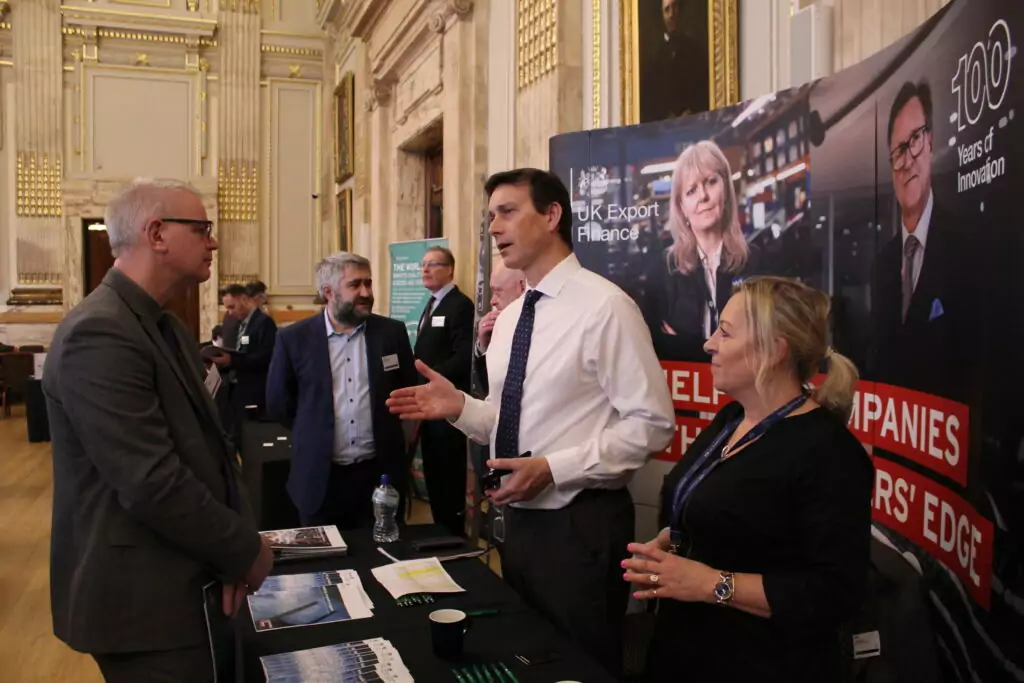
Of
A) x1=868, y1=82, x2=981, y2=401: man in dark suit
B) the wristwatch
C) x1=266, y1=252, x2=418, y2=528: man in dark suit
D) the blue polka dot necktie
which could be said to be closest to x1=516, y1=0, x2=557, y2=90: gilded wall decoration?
x1=266, y1=252, x2=418, y2=528: man in dark suit

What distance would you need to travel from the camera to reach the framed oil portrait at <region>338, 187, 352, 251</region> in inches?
419

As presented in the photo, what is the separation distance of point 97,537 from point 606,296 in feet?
4.14

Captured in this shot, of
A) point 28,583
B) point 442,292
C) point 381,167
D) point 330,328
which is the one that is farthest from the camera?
point 381,167

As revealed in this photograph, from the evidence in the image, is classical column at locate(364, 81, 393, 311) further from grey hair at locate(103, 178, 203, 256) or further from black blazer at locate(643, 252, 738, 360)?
grey hair at locate(103, 178, 203, 256)

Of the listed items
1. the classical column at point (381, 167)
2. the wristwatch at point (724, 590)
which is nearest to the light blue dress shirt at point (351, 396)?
the wristwatch at point (724, 590)

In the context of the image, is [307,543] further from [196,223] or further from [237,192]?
[237,192]

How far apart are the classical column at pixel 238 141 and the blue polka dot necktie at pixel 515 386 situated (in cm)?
1044

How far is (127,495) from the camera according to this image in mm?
1485

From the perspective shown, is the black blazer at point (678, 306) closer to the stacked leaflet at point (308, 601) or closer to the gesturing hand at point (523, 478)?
the gesturing hand at point (523, 478)

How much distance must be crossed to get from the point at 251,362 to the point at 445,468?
239 cm

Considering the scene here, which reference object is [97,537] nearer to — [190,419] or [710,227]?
[190,419]

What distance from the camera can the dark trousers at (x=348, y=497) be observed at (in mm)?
3207

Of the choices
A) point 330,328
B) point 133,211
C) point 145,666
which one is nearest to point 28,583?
point 330,328

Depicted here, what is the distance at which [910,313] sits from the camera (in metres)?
2.20
